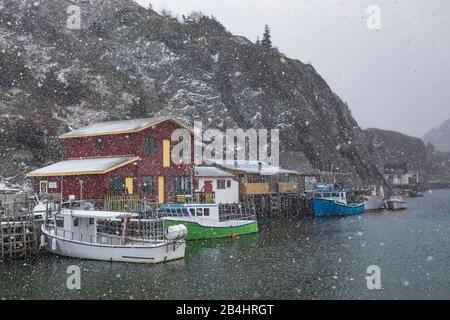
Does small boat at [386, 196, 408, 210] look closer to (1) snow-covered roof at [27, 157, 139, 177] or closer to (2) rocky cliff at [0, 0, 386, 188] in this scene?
(2) rocky cliff at [0, 0, 386, 188]

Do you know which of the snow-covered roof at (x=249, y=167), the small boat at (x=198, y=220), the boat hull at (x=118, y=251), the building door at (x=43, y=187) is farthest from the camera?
the snow-covered roof at (x=249, y=167)

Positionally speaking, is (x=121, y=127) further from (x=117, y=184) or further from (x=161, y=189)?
(x=161, y=189)

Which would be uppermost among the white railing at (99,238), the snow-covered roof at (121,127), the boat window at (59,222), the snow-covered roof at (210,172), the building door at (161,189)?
the snow-covered roof at (121,127)

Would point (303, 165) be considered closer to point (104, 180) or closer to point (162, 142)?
point (162, 142)

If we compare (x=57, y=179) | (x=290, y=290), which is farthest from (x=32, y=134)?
(x=290, y=290)

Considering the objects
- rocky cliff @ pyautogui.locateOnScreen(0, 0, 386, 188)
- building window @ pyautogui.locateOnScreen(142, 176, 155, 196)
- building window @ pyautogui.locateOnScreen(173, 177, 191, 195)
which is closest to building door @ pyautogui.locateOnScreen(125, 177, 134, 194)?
building window @ pyautogui.locateOnScreen(142, 176, 155, 196)

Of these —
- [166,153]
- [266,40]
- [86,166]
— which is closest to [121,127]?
[166,153]

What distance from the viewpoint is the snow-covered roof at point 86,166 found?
44688mm

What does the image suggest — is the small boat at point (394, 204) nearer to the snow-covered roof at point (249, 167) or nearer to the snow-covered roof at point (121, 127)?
the snow-covered roof at point (249, 167)

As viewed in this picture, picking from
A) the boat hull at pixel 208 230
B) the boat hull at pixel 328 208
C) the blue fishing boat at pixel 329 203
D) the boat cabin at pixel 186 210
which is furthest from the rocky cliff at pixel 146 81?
the boat hull at pixel 208 230

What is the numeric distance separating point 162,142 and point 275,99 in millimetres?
64409

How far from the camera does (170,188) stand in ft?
165

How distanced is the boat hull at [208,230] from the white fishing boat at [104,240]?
156 inches
